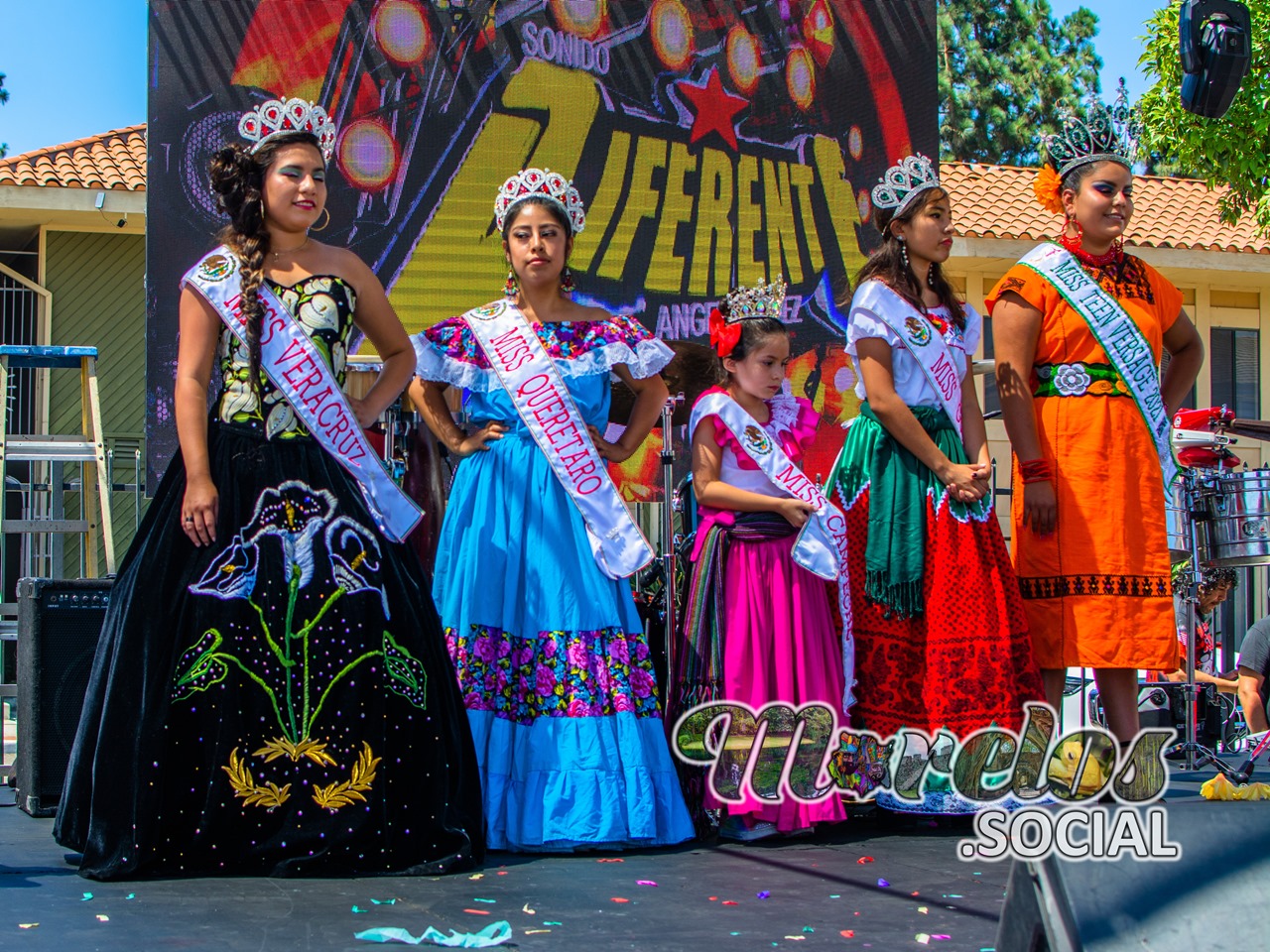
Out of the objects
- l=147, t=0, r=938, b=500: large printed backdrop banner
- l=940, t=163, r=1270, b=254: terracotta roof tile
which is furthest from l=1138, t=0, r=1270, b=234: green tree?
l=147, t=0, r=938, b=500: large printed backdrop banner

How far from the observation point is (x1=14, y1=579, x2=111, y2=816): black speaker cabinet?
394cm

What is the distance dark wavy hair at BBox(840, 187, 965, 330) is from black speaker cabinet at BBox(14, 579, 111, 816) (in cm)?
229

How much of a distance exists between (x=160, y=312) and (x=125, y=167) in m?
6.81

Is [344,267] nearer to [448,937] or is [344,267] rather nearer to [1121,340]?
[448,937]

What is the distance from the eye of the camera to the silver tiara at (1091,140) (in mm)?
3998

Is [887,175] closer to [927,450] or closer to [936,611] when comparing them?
[927,450]

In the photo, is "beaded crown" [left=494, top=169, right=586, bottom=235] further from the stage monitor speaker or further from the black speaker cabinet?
the stage monitor speaker

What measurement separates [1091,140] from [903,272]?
63 centimetres

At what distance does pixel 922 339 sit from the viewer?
390 cm

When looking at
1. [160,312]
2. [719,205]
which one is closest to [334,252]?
[160,312]

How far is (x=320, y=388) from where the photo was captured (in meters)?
3.29

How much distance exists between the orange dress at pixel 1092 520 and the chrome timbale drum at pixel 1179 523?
1520mm

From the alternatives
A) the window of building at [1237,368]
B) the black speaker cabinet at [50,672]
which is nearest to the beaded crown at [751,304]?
the black speaker cabinet at [50,672]

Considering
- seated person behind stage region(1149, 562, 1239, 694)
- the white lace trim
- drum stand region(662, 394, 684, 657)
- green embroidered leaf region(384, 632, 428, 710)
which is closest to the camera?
green embroidered leaf region(384, 632, 428, 710)
